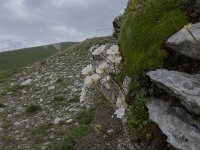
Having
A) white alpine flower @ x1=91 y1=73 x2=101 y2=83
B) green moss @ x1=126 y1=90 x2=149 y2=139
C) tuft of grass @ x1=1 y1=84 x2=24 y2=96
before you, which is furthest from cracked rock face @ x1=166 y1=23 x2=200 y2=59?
tuft of grass @ x1=1 y1=84 x2=24 y2=96

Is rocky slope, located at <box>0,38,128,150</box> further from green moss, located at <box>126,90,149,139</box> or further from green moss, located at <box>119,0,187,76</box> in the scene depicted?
green moss, located at <box>119,0,187,76</box>

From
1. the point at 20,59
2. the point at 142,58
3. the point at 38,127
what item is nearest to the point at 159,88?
the point at 142,58

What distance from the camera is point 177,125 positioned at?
7723 mm

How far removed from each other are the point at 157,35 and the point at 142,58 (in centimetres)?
59

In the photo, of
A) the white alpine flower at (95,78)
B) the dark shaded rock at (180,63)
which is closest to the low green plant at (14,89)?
the dark shaded rock at (180,63)

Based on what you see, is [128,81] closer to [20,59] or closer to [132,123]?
[132,123]

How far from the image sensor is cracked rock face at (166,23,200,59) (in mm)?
8508

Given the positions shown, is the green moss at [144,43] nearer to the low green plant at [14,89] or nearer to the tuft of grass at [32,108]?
the tuft of grass at [32,108]

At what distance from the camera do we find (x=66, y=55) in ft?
101

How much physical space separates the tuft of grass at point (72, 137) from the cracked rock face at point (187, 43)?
20.8 ft

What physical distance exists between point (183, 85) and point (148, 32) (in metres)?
2.55

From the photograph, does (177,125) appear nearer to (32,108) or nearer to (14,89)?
(32,108)

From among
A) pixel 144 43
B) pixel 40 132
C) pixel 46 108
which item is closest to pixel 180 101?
pixel 144 43

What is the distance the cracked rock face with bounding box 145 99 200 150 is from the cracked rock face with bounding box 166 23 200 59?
1.05m
